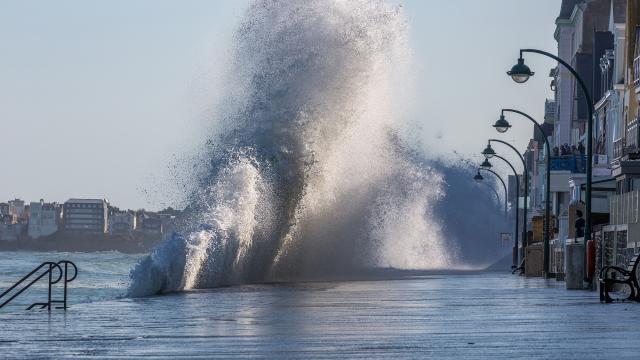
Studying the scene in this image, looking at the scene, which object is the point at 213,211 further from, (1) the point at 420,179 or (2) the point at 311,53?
(1) the point at 420,179

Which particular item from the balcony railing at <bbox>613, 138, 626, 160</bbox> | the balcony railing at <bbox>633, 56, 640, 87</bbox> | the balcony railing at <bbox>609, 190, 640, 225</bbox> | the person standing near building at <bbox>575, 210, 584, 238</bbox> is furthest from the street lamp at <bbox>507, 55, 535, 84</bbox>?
the balcony railing at <bbox>613, 138, 626, 160</bbox>

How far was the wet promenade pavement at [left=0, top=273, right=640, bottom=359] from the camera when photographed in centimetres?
1427

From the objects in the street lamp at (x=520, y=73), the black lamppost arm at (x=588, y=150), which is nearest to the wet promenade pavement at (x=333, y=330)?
the black lamppost arm at (x=588, y=150)

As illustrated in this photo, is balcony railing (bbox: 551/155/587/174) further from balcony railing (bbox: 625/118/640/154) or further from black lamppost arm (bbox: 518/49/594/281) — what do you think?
black lamppost arm (bbox: 518/49/594/281)

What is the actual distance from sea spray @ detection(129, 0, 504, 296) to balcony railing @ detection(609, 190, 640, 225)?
11.8 meters

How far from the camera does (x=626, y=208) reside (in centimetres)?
3559

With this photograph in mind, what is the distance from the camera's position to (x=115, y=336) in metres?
17.4

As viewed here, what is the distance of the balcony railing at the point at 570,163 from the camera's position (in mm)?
63469

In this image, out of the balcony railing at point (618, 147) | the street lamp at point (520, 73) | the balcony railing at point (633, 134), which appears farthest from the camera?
the balcony railing at point (618, 147)

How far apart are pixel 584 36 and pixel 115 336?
2829 inches

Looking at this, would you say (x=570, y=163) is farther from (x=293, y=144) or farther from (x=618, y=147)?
(x=293, y=144)

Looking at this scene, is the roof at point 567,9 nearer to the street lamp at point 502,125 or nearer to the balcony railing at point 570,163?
the balcony railing at point 570,163

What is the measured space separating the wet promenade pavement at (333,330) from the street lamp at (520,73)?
322 inches

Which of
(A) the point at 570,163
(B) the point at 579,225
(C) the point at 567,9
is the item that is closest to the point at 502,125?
(B) the point at 579,225
